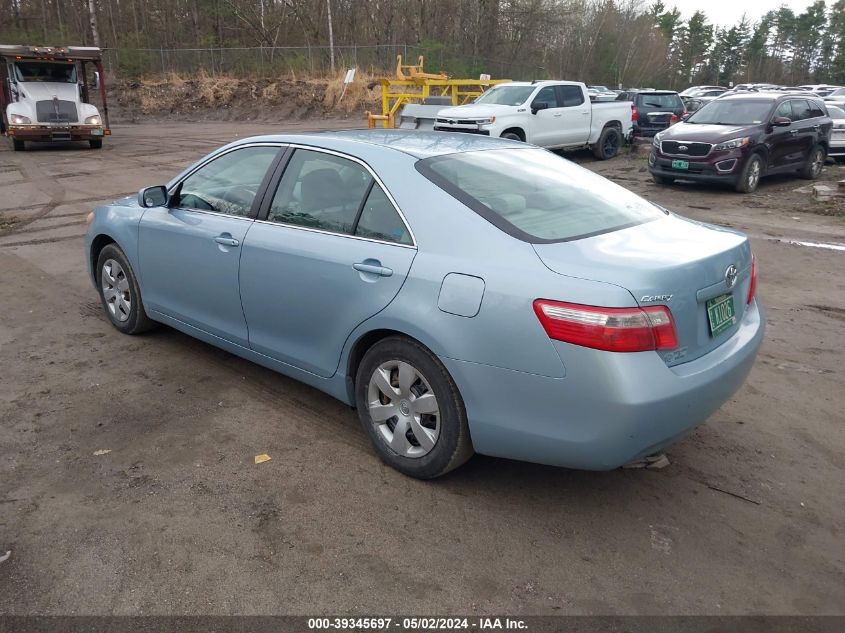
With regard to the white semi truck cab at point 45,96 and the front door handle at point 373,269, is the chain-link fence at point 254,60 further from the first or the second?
the front door handle at point 373,269

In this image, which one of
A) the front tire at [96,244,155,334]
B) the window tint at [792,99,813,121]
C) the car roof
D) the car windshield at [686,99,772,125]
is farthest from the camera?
the window tint at [792,99,813,121]

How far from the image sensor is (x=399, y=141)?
13.5 feet

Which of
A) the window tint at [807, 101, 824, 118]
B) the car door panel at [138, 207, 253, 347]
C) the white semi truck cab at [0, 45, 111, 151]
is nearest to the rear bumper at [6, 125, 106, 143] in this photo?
the white semi truck cab at [0, 45, 111, 151]

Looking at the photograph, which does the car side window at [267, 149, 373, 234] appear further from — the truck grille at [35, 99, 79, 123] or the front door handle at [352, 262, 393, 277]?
the truck grille at [35, 99, 79, 123]

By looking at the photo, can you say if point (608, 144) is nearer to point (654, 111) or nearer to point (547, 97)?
Result: point (547, 97)

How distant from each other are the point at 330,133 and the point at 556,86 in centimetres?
1365

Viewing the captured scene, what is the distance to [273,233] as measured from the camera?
4078 millimetres

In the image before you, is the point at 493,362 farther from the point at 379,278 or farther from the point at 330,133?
the point at 330,133

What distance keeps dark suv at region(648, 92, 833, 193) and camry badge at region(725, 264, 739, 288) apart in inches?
422

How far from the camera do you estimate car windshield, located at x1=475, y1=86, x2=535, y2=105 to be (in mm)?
16297

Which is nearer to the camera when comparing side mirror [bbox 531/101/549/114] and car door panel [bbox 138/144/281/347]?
car door panel [bbox 138/144/281/347]

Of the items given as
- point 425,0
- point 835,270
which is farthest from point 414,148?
point 425,0

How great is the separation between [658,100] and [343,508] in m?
23.1

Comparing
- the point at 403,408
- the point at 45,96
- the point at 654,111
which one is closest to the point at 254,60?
the point at 45,96
